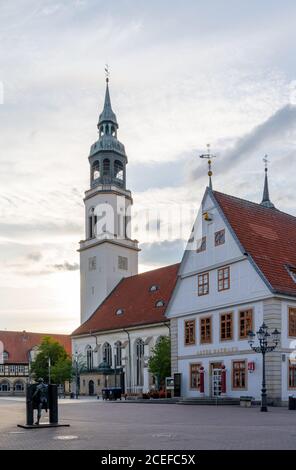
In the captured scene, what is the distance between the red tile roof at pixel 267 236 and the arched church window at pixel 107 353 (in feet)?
99.4

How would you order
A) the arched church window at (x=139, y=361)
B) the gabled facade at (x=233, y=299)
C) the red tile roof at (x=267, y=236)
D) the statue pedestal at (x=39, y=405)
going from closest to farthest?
the statue pedestal at (x=39, y=405) < the gabled facade at (x=233, y=299) < the red tile roof at (x=267, y=236) < the arched church window at (x=139, y=361)

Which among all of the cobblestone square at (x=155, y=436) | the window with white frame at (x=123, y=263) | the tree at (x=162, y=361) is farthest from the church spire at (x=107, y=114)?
the cobblestone square at (x=155, y=436)

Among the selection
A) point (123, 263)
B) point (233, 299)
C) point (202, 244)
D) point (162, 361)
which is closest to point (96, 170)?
point (123, 263)

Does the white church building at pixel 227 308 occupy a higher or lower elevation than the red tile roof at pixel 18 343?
higher

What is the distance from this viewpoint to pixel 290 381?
1517 inches

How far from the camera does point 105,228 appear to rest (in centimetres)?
8062

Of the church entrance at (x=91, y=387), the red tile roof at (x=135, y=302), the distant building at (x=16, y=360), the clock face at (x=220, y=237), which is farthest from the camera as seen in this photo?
the distant building at (x=16, y=360)

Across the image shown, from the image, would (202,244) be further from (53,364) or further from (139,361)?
(53,364)

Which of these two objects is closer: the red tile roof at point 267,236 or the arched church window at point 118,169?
the red tile roof at point 267,236

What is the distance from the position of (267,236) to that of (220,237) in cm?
332

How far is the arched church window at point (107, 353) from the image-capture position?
70.5 meters

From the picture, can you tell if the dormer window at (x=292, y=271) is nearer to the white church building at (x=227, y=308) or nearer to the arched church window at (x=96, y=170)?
the white church building at (x=227, y=308)

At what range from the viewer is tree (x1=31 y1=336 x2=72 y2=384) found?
74225 millimetres
